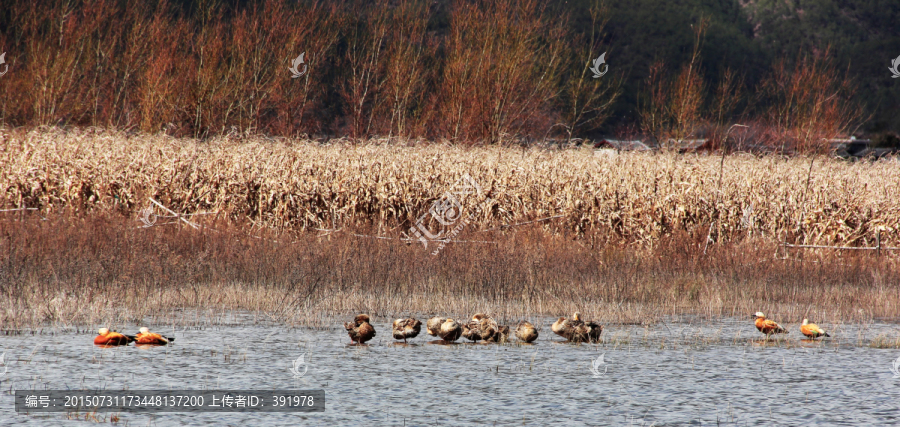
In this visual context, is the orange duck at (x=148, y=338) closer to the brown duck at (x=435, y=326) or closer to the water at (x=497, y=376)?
the water at (x=497, y=376)

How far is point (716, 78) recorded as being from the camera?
370ft

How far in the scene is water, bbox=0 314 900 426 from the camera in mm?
6754

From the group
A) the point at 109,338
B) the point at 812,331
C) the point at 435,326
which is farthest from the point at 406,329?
the point at 812,331

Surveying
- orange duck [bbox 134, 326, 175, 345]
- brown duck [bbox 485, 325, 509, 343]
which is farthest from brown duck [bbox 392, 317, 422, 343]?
orange duck [bbox 134, 326, 175, 345]

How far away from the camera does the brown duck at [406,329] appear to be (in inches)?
371

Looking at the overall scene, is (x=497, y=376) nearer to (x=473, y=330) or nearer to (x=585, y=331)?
(x=473, y=330)

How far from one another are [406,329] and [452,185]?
927 centimetres

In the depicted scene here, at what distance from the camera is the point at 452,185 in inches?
730

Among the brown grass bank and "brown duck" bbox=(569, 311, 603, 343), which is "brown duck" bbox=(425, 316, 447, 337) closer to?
"brown duck" bbox=(569, 311, 603, 343)

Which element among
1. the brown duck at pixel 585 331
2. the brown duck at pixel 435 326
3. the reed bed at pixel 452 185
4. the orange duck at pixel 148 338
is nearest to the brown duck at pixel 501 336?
the brown duck at pixel 435 326

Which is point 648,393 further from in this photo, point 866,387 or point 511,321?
point 511,321

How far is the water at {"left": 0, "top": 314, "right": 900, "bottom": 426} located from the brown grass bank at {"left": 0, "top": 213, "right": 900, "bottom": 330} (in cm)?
129

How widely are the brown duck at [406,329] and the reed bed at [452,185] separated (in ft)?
25.5

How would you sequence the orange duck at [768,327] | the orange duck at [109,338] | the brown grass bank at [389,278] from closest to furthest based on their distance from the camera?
the orange duck at [109,338] → the orange duck at [768,327] → the brown grass bank at [389,278]
